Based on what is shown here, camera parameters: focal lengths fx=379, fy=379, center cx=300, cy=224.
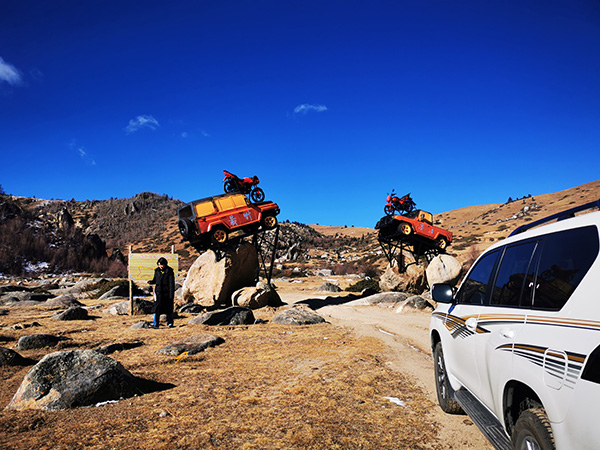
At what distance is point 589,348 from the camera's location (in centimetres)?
188

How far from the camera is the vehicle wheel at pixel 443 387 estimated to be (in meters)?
4.30

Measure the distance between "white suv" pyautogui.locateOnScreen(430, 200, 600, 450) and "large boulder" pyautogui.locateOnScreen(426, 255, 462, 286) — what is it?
15.7 meters

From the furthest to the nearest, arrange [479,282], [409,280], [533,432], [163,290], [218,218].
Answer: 1. [409,280]
2. [218,218]
3. [163,290]
4. [479,282]
5. [533,432]

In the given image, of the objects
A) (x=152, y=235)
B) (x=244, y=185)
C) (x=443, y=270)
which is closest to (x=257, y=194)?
(x=244, y=185)

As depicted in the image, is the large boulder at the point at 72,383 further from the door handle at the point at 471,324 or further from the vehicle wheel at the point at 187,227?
the vehicle wheel at the point at 187,227

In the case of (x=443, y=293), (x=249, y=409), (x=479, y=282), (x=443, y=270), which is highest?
(x=479, y=282)

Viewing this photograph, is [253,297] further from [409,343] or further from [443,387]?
[443,387]

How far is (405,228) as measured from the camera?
62.1 ft

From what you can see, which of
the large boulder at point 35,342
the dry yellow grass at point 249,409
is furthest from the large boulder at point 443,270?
the large boulder at point 35,342

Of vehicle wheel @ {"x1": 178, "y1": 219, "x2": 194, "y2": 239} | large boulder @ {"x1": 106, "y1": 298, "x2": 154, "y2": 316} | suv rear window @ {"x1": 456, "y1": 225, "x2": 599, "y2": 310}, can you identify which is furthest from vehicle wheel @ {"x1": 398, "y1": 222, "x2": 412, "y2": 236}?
suv rear window @ {"x1": 456, "y1": 225, "x2": 599, "y2": 310}

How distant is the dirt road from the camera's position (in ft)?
12.7

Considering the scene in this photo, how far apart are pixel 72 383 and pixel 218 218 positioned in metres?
10.6

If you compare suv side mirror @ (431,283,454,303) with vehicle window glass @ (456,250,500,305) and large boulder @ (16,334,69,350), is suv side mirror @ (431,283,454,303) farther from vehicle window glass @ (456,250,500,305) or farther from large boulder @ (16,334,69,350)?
large boulder @ (16,334,69,350)

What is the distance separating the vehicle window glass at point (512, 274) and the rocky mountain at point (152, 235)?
12.6m
